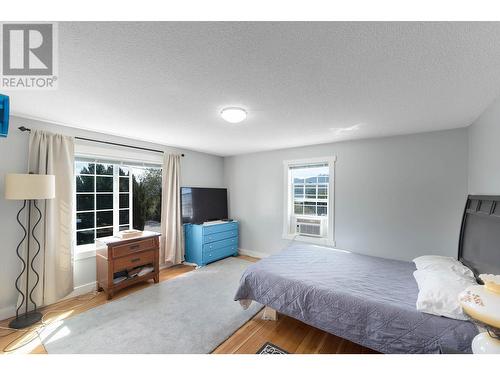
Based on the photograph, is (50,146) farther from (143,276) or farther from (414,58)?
(414,58)

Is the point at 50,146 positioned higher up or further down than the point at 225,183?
higher up

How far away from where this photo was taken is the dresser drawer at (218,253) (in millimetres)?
3982

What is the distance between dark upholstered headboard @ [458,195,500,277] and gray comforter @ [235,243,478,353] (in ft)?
1.82

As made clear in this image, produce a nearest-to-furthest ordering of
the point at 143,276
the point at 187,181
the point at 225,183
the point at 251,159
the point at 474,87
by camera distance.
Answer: the point at 474,87, the point at 143,276, the point at 187,181, the point at 251,159, the point at 225,183

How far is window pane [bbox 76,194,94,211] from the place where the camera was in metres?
2.93

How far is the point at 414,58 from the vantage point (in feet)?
4.20

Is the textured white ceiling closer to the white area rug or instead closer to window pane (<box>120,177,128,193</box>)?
window pane (<box>120,177,128,193</box>)

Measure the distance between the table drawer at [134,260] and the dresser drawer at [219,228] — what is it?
1043 millimetres

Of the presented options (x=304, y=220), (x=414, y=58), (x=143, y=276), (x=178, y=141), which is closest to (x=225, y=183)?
(x=178, y=141)

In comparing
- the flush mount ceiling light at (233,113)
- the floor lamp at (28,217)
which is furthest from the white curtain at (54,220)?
the flush mount ceiling light at (233,113)

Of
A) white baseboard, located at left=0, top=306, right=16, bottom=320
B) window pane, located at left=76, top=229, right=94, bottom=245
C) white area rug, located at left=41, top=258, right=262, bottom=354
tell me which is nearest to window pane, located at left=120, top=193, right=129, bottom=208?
window pane, located at left=76, top=229, right=94, bottom=245

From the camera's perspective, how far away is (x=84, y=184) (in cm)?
299
